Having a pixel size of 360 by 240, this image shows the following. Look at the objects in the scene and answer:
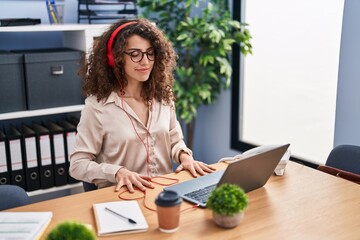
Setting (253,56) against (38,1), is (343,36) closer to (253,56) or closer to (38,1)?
(253,56)

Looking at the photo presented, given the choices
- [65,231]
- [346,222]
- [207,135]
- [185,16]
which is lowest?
[207,135]

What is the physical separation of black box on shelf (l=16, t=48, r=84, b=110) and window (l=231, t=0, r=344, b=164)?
4.10 ft

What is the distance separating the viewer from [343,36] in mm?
2352

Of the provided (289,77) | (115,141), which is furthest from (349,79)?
(115,141)

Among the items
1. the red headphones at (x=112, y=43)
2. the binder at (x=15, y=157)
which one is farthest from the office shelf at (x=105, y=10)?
the red headphones at (x=112, y=43)

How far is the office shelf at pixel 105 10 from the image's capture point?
9.04 ft

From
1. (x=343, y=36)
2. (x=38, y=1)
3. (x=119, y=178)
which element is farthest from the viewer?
(x=38, y=1)

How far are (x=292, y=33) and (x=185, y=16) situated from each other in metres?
0.75

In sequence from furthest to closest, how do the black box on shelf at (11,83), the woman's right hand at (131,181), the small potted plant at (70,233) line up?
the black box on shelf at (11,83)
the woman's right hand at (131,181)
the small potted plant at (70,233)

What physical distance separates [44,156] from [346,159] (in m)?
1.70

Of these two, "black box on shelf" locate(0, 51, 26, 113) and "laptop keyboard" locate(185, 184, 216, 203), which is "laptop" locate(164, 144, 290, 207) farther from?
"black box on shelf" locate(0, 51, 26, 113)

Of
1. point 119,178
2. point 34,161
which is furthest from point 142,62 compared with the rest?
point 34,161

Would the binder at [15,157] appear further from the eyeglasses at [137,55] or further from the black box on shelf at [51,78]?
the eyeglasses at [137,55]

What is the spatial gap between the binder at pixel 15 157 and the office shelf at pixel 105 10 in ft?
2.84
